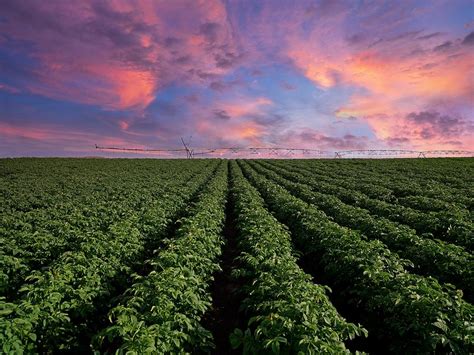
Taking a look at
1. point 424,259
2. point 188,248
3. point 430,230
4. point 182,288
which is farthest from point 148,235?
point 430,230

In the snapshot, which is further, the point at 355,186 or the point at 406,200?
the point at 355,186

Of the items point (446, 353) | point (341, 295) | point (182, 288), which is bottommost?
point (341, 295)

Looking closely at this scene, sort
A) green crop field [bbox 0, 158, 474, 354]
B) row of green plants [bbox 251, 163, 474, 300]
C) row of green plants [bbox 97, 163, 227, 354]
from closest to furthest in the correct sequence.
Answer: row of green plants [bbox 97, 163, 227, 354] < green crop field [bbox 0, 158, 474, 354] < row of green plants [bbox 251, 163, 474, 300]

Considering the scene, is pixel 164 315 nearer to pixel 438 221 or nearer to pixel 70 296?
pixel 70 296

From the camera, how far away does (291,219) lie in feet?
50.6

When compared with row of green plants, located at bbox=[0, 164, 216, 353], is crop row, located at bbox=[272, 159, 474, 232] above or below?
below

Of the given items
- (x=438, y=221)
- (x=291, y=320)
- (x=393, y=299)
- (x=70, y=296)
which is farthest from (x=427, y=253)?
(x=70, y=296)

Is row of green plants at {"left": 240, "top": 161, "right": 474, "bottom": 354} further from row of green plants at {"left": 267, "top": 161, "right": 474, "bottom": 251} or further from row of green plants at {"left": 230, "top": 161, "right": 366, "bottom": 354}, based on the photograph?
row of green plants at {"left": 267, "top": 161, "right": 474, "bottom": 251}

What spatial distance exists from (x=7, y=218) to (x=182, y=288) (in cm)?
1295

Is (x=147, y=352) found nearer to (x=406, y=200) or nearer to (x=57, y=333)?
(x=57, y=333)

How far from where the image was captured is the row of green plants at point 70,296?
17.5ft

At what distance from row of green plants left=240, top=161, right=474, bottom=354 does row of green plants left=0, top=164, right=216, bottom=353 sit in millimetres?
5934

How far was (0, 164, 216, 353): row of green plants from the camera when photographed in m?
5.33

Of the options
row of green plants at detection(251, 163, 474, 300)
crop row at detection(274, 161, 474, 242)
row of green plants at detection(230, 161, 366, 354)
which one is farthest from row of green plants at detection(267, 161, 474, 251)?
row of green plants at detection(230, 161, 366, 354)
